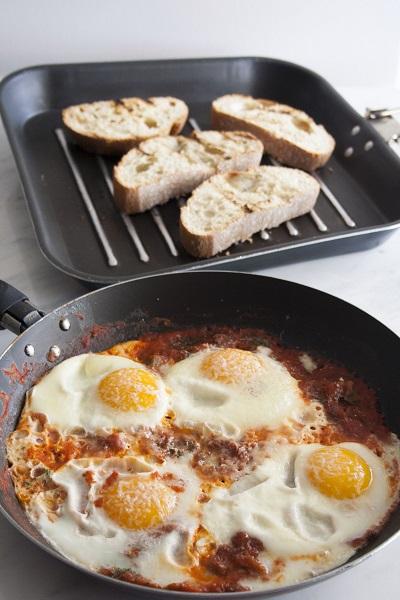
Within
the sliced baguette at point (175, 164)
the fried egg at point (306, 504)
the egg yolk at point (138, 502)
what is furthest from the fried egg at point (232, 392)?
the sliced baguette at point (175, 164)

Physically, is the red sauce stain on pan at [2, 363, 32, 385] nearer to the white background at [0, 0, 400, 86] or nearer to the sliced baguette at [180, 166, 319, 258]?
the sliced baguette at [180, 166, 319, 258]

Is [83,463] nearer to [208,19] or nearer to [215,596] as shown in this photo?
[215,596]

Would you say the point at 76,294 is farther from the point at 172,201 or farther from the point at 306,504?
the point at 306,504

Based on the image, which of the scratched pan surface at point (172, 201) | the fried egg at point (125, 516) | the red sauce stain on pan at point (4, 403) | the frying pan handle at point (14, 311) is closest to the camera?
the fried egg at point (125, 516)

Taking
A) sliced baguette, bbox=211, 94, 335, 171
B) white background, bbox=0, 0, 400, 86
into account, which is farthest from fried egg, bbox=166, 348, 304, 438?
white background, bbox=0, 0, 400, 86

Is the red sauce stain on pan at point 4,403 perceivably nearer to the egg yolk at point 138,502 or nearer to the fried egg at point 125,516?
the fried egg at point 125,516

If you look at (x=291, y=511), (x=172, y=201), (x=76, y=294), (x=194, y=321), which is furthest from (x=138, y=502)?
(x=172, y=201)

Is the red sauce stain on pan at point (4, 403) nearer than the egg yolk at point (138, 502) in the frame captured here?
No
